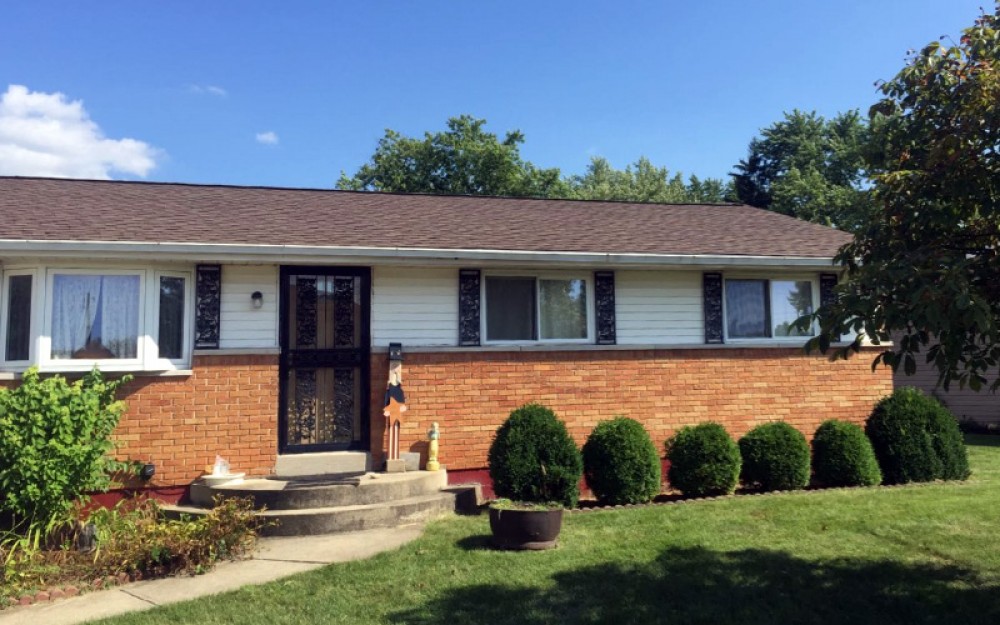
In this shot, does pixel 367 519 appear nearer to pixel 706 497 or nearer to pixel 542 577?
pixel 542 577

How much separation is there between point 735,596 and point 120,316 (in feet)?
23.3

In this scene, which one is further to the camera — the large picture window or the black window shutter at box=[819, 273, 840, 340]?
the black window shutter at box=[819, 273, 840, 340]

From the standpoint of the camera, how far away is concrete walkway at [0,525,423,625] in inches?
201

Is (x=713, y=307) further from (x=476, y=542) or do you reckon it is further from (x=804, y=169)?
(x=804, y=169)

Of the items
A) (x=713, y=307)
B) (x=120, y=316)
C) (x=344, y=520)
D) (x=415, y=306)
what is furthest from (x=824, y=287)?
(x=120, y=316)

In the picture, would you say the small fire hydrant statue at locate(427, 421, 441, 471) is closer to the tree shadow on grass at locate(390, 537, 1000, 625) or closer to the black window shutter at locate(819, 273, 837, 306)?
the tree shadow on grass at locate(390, 537, 1000, 625)

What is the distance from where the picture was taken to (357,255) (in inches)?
317

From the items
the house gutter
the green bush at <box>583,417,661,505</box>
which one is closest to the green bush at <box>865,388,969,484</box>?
the house gutter

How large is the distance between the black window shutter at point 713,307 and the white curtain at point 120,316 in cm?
752

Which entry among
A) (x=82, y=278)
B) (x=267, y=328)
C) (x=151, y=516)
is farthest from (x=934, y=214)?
(x=82, y=278)

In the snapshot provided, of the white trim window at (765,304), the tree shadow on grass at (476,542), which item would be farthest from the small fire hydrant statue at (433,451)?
the white trim window at (765,304)

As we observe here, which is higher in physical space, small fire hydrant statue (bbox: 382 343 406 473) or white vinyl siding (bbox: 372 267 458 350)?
white vinyl siding (bbox: 372 267 458 350)

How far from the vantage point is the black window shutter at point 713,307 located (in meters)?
9.58

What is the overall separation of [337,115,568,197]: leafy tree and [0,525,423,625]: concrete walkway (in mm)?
27547
